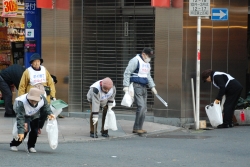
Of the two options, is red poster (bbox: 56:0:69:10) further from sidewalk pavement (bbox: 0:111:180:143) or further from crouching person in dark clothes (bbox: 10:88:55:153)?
crouching person in dark clothes (bbox: 10:88:55:153)

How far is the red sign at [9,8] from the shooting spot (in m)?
20.4

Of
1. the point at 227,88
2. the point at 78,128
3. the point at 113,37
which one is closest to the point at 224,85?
the point at 227,88

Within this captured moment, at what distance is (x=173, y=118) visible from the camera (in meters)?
15.6

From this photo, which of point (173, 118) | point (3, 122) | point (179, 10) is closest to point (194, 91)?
point (173, 118)

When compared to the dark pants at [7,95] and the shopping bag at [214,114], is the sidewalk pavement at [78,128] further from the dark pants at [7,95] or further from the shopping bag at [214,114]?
the shopping bag at [214,114]

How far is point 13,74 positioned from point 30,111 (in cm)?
576

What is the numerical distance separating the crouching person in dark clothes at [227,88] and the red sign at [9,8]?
757 centimetres

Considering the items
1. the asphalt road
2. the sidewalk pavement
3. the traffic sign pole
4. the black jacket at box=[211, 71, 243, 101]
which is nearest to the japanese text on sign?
the sidewalk pavement

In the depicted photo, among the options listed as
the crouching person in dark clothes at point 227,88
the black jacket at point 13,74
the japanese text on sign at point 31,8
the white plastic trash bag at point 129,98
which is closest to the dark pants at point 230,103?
the crouching person in dark clothes at point 227,88

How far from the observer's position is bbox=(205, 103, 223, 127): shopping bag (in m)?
14.8

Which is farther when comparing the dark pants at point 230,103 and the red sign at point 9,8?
the red sign at point 9,8

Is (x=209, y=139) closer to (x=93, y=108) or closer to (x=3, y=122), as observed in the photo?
(x=93, y=108)

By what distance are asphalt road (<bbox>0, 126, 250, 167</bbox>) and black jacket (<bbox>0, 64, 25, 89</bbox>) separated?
12.8 ft

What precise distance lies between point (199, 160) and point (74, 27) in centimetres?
708
